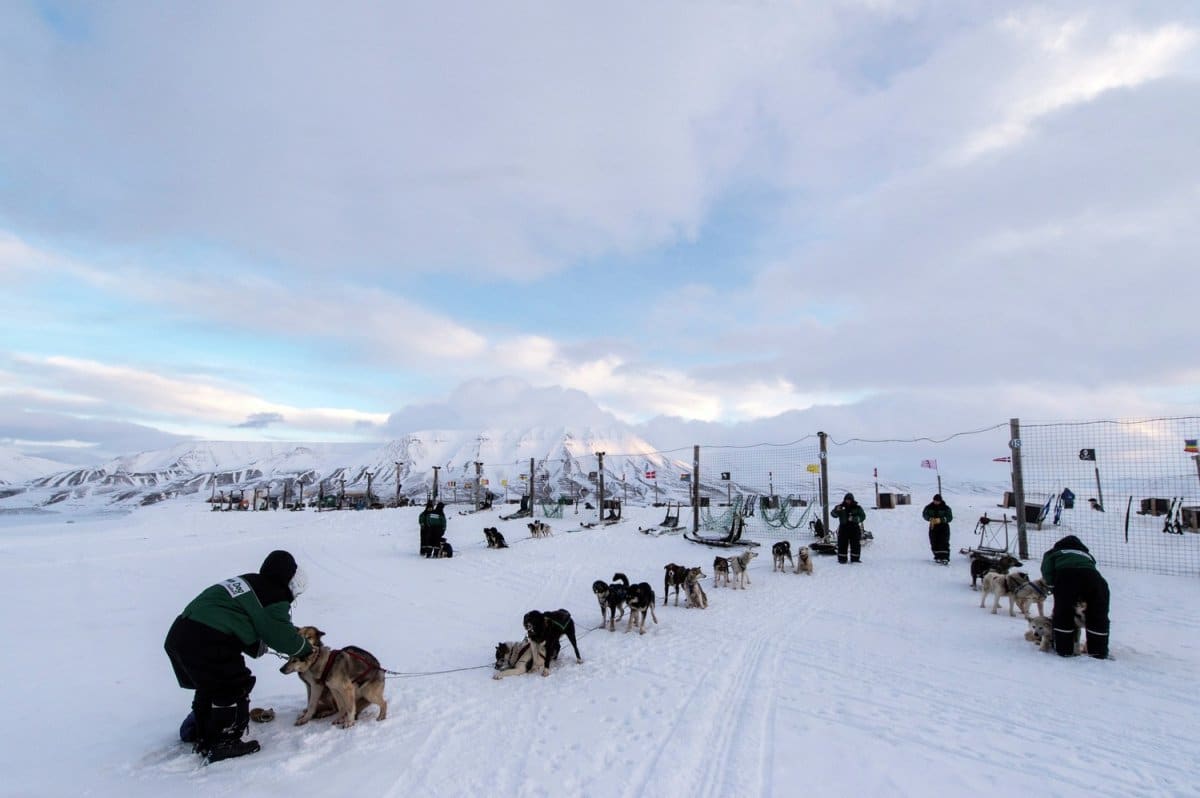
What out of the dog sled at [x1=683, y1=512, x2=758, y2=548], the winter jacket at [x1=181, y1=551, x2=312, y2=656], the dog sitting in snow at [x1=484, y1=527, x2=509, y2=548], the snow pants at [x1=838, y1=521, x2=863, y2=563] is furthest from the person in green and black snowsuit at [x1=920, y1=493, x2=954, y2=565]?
the winter jacket at [x1=181, y1=551, x2=312, y2=656]

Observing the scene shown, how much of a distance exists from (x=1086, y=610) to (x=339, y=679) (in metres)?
8.80

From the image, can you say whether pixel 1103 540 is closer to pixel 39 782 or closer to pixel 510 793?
pixel 510 793

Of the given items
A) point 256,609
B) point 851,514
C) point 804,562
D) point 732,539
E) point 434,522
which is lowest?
point 732,539

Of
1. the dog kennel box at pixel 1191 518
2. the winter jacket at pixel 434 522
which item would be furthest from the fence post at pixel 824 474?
the winter jacket at pixel 434 522

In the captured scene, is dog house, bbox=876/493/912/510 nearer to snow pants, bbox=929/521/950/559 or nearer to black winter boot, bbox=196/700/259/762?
snow pants, bbox=929/521/950/559

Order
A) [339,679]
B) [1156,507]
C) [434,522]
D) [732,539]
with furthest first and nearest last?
[1156,507] < [732,539] < [434,522] < [339,679]

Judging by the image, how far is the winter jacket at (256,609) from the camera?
173 inches

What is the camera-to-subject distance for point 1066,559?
7562 mm

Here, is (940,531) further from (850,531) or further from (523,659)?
(523,659)

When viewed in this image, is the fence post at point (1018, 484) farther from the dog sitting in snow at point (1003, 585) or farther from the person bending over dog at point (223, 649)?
the person bending over dog at point (223, 649)

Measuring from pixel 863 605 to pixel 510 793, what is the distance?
9262mm

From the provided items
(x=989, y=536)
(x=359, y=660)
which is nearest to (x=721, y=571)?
(x=359, y=660)

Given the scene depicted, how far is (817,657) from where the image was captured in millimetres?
7613

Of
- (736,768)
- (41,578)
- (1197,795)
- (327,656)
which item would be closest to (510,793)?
(736,768)
